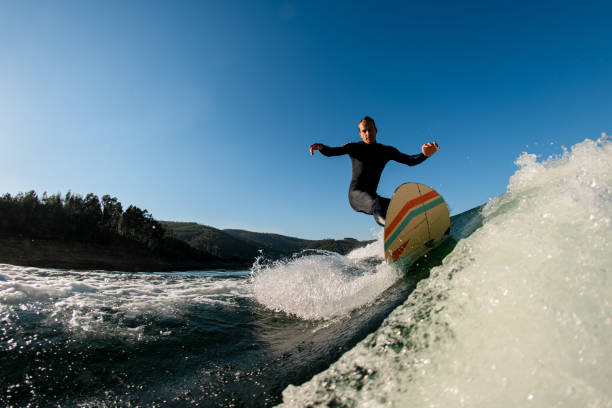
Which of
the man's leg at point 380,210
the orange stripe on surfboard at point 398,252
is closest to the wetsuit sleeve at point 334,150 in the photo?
the man's leg at point 380,210

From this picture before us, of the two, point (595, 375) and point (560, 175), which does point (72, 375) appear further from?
point (560, 175)

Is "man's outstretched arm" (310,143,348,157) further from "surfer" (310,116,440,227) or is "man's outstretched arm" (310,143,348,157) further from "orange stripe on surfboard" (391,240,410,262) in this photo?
"orange stripe on surfboard" (391,240,410,262)

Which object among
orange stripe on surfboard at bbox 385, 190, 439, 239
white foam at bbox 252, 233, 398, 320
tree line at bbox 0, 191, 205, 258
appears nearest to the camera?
white foam at bbox 252, 233, 398, 320

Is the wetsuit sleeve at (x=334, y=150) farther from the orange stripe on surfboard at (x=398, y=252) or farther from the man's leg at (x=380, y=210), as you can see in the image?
the orange stripe on surfboard at (x=398, y=252)

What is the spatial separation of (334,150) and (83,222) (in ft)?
152

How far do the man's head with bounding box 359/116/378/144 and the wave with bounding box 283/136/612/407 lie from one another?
3.87 metres

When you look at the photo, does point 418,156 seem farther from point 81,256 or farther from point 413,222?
point 81,256

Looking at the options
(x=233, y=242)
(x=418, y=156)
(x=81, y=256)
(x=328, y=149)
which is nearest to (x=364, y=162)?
(x=328, y=149)

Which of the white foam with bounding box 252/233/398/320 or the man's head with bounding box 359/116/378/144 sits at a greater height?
the man's head with bounding box 359/116/378/144

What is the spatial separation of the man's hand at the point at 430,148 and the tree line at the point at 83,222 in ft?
135

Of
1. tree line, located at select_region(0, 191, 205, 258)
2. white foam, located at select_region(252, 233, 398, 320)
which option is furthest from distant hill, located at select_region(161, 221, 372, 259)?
white foam, located at select_region(252, 233, 398, 320)

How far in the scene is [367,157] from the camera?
5.68m

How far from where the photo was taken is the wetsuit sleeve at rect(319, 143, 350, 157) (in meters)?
5.69

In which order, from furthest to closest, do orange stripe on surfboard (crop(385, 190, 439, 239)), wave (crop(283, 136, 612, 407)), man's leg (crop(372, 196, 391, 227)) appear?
man's leg (crop(372, 196, 391, 227))
orange stripe on surfboard (crop(385, 190, 439, 239))
wave (crop(283, 136, 612, 407))
